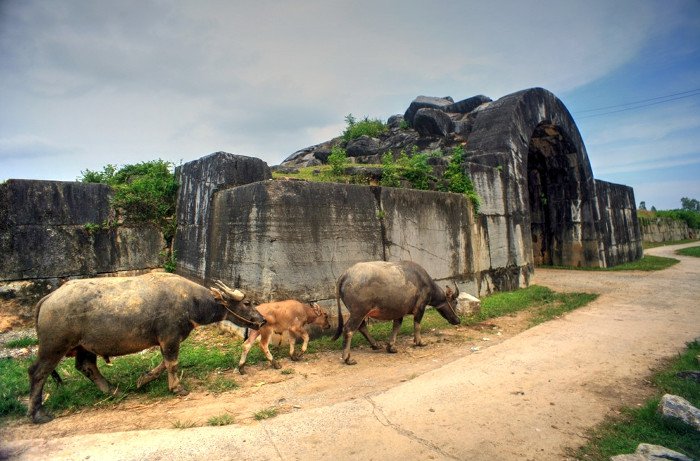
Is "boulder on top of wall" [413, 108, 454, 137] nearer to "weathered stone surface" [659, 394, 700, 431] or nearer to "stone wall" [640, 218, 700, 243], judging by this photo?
"weathered stone surface" [659, 394, 700, 431]

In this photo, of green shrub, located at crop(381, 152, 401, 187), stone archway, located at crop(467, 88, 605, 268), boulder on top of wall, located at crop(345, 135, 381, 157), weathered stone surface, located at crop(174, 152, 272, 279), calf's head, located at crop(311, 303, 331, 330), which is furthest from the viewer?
boulder on top of wall, located at crop(345, 135, 381, 157)

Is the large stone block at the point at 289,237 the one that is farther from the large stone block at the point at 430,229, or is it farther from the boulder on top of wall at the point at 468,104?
the boulder on top of wall at the point at 468,104

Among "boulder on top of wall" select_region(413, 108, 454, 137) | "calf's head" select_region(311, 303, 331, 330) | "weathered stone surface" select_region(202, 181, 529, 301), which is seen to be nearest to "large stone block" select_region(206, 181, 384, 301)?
"weathered stone surface" select_region(202, 181, 529, 301)

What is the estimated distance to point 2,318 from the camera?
6531 millimetres

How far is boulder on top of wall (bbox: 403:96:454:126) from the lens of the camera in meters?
15.5

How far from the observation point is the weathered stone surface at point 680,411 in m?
3.31

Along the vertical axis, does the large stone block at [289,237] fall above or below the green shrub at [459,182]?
below

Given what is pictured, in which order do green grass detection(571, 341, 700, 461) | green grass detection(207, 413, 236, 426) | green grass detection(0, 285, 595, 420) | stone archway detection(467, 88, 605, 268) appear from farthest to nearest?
stone archway detection(467, 88, 605, 268)
green grass detection(0, 285, 595, 420)
green grass detection(207, 413, 236, 426)
green grass detection(571, 341, 700, 461)

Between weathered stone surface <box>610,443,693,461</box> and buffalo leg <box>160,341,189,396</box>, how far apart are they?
4128 mm

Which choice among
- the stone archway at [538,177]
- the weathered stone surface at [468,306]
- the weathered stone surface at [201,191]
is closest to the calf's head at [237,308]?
the weathered stone surface at [201,191]

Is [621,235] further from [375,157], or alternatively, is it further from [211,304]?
[211,304]

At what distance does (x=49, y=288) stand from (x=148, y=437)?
5065 mm

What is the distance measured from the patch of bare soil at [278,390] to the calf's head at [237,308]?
665 millimetres

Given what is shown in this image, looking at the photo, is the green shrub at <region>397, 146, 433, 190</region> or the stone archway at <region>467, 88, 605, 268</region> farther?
the stone archway at <region>467, 88, 605, 268</region>
